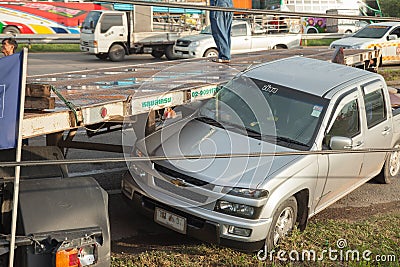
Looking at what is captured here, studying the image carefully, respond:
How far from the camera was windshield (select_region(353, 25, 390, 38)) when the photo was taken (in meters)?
21.6

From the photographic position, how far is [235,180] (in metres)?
5.59

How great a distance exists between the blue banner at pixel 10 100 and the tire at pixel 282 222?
9.07 ft

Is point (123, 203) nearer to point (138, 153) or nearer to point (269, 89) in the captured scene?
point (138, 153)

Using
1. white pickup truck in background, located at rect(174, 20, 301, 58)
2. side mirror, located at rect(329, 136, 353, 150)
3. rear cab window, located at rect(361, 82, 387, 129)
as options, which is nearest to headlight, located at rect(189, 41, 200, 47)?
white pickup truck in background, located at rect(174, 20, 301, 58)

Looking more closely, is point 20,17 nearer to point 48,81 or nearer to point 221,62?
point 221,62

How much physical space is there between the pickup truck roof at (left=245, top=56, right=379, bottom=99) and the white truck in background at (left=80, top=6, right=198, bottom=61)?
642 inches

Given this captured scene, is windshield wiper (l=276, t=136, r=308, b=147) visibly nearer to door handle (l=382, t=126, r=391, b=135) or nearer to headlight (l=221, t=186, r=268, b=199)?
headlight (l=221, t=186, r=268, b=199)

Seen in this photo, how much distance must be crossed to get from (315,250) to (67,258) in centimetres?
311

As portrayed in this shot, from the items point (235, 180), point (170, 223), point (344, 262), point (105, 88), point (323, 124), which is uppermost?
point (105, 88)

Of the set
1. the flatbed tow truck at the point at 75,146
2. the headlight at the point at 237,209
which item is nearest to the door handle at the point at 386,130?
the flatbed tow truck at the point at 75,146

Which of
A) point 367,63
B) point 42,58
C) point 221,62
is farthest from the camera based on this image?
point 42,58

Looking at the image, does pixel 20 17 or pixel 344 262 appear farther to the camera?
pixel 20 17

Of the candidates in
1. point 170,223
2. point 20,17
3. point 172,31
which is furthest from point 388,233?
point 20,17

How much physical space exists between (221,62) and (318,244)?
4489 millimetres
